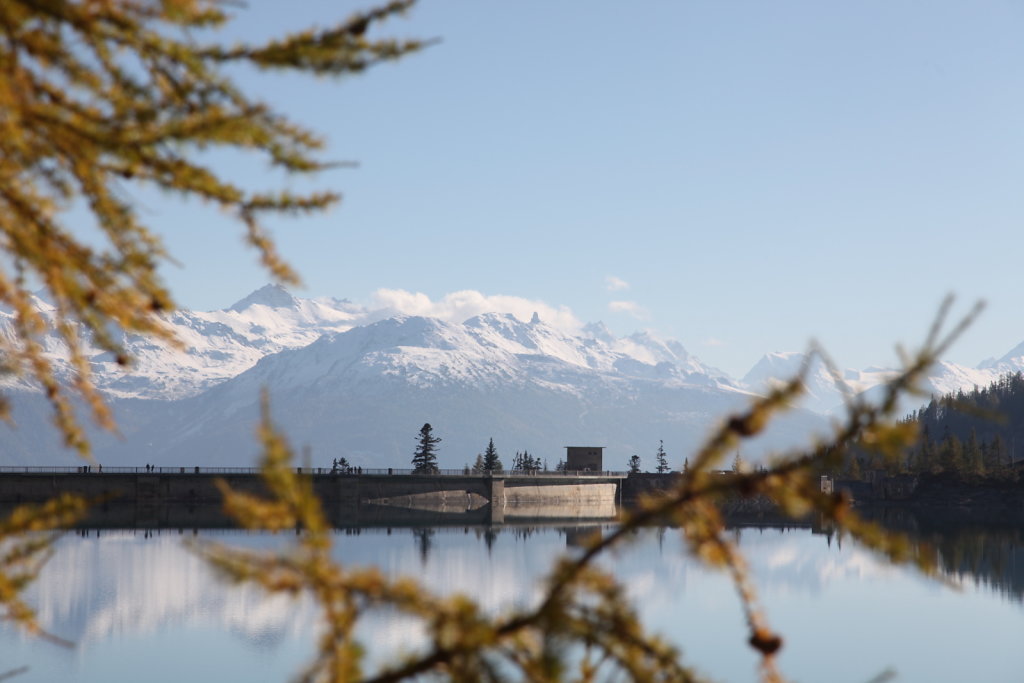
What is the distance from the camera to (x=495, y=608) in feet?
231

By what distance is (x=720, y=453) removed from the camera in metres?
3.78

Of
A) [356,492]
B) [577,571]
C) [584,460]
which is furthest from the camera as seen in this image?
[584,460]

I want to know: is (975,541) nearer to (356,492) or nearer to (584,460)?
(584,460)

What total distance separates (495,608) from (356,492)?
174 ft

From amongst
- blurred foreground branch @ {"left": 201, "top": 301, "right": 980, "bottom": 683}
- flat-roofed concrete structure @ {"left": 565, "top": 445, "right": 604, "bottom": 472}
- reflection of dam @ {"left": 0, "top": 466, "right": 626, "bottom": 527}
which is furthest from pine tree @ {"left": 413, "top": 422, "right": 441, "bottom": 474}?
blurred foreground branch @ {"left": 201, "top": 301, "right": 980, "bottom": 683}

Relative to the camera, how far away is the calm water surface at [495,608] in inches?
2226

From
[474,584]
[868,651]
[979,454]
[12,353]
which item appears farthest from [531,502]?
[12,353]

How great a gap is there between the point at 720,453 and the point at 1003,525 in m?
149

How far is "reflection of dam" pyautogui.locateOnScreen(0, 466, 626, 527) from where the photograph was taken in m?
102

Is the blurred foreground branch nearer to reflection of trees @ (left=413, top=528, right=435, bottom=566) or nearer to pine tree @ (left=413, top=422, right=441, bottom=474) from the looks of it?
reflection of trees @ (left=413, top=528, right=435, bottom=566)

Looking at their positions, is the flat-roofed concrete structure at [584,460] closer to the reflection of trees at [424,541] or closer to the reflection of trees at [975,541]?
the reflection of trees at [975,541]

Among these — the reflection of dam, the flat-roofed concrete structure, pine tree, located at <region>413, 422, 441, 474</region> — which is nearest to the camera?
the reflection of dam

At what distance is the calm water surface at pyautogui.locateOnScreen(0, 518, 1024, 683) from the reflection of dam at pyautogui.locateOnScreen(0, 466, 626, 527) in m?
6.67

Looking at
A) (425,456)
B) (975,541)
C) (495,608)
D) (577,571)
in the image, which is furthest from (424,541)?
(577,571)
